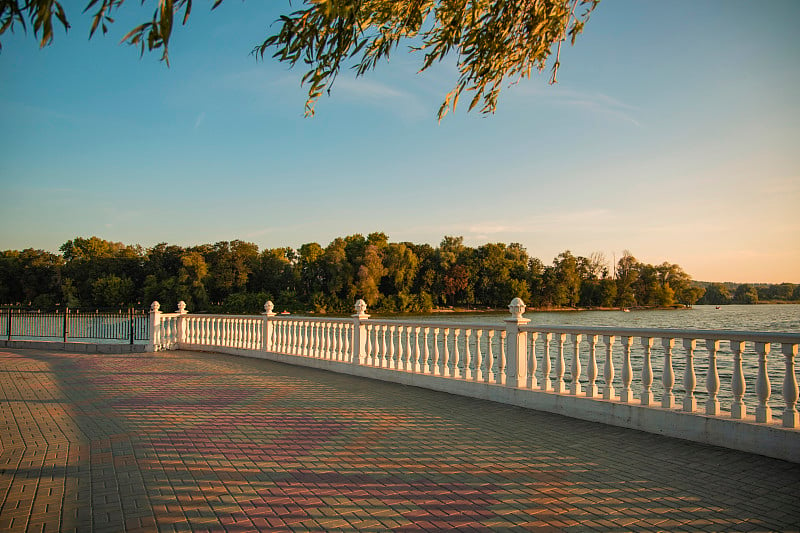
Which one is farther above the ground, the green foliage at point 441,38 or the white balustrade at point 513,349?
the green foliage at point 441,38

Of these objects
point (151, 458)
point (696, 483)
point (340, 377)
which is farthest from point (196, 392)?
point (696, 483)

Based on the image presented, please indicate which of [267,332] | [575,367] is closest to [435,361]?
[575,367]

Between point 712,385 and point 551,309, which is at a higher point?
point 712,385

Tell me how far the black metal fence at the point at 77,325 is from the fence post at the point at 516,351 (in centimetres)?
1375

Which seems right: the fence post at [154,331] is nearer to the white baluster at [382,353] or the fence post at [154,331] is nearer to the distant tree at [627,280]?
the white baluster at [382,353]

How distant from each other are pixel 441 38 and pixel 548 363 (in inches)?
177

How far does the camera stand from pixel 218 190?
36312 mm

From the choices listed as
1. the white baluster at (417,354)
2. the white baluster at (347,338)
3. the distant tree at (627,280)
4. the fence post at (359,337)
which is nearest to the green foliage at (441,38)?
the white baluster at (417,354)

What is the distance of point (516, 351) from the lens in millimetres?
7719

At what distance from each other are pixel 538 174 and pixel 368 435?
26.3 metres

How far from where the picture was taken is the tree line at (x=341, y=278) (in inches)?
2611

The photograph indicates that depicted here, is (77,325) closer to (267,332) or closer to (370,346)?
(267,332)

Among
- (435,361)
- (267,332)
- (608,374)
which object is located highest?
(608,374)

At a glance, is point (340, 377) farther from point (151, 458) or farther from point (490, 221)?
point (490, 221)
